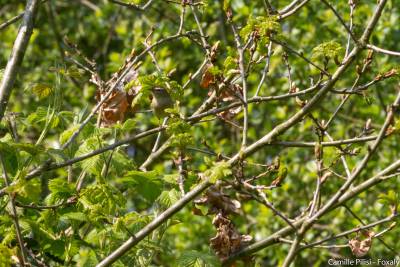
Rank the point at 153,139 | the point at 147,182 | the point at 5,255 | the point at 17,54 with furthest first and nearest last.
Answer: the point at 153,139 < the point at 147,182 < the point at 17,54 < the point at 5,255

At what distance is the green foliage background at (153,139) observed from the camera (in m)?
2.69

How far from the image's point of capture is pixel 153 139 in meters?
8.03

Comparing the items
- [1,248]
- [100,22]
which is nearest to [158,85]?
[1,248]

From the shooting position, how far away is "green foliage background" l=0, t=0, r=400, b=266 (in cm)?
269

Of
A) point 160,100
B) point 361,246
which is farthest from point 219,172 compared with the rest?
point 361,246

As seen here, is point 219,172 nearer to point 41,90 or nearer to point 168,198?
point 168,198

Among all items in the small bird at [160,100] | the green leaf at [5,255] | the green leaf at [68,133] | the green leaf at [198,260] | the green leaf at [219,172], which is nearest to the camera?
the green leaf at [219,172]

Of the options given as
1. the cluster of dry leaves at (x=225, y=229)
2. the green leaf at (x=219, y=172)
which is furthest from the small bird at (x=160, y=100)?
the green leaf at (x=219, y=172)

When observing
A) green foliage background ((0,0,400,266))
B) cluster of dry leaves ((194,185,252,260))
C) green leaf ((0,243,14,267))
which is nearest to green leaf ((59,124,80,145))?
green foliage background ((0,0,400,266))

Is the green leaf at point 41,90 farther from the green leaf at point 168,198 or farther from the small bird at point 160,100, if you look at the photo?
the green leaf at point 168,198

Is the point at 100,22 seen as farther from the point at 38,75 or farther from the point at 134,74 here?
the point at 134,74

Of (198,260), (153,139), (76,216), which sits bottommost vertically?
(153,139)

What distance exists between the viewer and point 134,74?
2963mm

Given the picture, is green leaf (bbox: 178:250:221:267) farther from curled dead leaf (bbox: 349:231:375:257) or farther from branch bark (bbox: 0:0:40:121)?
branch bark (bbox: 0:0:40:121)
